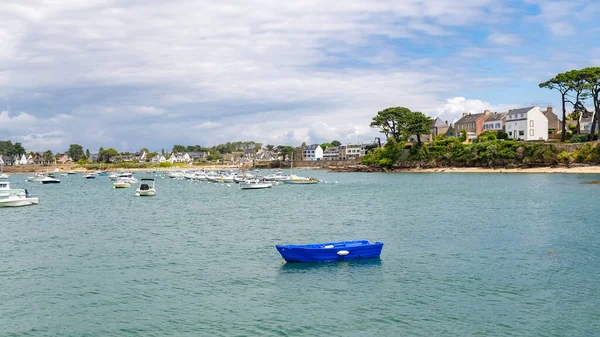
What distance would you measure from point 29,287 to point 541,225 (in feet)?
121

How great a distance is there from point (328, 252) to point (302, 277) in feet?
10.7

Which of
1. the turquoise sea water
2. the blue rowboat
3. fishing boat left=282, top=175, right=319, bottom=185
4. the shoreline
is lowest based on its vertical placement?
the turquoise sea water

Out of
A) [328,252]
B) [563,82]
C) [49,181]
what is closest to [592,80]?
[563,82]

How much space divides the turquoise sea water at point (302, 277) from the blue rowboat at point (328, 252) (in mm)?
604

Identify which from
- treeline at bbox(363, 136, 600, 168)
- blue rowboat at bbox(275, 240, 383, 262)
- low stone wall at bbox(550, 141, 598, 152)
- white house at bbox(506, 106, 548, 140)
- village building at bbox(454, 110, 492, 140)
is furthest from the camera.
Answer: village building at bbox(454, 110, 492, 140)

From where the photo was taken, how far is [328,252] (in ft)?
98.2

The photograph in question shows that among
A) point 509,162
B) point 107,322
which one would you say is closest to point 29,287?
point 107,322

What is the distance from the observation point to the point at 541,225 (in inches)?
1668

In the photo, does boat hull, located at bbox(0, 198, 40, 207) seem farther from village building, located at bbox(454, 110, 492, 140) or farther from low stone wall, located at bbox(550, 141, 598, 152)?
village building, located at bbox(454, 110, 492, 140)

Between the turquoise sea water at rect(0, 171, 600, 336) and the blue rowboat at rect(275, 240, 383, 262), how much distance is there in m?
0.60

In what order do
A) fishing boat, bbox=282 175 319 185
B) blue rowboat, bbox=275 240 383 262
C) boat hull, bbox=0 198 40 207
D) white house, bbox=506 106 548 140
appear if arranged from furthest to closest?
white house, bbox=506 106 548 140 < fishing boat, bbox=282 175 319 185 < boat hull, bbox=0 198 40 207 < blue rowboat, bbox=275 240 383 262

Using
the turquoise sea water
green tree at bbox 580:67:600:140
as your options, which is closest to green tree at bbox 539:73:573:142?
green tree at bbox 580:67:600:140

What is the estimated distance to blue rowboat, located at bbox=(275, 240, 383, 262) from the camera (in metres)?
29.5

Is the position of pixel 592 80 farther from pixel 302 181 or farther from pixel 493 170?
pixel 302 181
